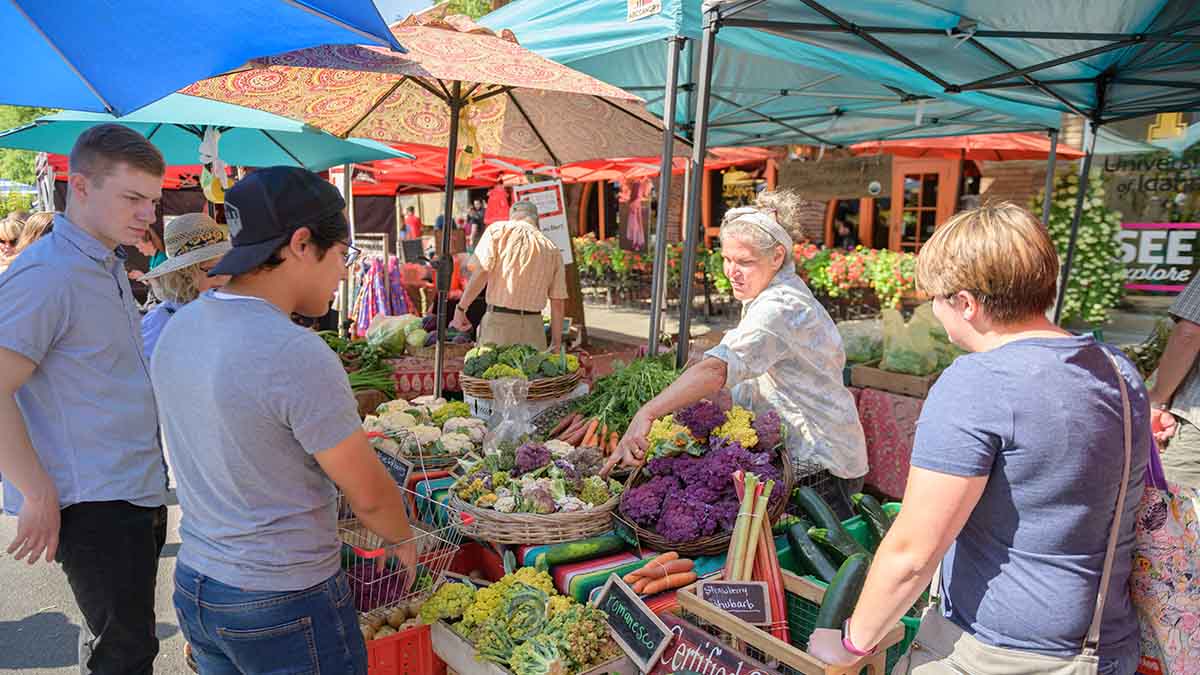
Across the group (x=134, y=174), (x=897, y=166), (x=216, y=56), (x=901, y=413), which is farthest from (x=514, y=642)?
(x=897, y=166)

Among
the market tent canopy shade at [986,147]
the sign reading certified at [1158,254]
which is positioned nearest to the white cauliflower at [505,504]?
the market tent canopy shade at [986,147]

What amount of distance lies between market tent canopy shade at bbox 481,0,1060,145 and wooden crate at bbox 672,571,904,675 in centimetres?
307

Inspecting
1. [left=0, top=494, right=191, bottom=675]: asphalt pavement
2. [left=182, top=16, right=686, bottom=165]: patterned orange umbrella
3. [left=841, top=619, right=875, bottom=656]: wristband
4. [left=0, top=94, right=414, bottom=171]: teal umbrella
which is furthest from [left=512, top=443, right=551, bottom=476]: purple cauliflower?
[left=0, top=94, right=414, bottom=171]: teal umbrella

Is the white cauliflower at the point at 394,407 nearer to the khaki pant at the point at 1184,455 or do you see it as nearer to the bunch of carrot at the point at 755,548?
the bunch of carrot at the point at 755,548

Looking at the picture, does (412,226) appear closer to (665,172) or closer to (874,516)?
(665,172)

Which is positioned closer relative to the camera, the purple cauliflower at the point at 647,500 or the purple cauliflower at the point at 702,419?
the purple cauliflower at the point at 647,500

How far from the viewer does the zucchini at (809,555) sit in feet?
7.43

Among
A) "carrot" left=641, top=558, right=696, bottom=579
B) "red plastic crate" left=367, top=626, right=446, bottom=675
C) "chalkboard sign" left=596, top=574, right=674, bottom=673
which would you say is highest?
"carrot" left=641, top=558, right=696, bottom=579

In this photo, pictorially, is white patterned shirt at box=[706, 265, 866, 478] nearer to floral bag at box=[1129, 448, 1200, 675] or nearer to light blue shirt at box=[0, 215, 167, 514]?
floral bag at box=[1129, 448, 1200, 675]

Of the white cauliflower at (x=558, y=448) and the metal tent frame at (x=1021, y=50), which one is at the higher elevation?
the metal tent frame at (x=1021, y=50)

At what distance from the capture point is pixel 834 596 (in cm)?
184

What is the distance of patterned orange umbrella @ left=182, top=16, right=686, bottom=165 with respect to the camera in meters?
3.02

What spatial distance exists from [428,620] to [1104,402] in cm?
192

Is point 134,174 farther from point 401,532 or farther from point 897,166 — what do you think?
point 897,166
